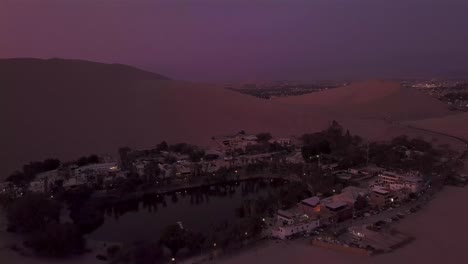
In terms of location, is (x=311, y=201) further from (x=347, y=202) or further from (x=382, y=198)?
(x=382, y=198)

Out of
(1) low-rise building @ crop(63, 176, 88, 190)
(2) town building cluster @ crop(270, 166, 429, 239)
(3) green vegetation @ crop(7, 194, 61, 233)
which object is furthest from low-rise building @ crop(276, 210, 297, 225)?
(1) low-rise building @ crop(63, 176, 88, 190)

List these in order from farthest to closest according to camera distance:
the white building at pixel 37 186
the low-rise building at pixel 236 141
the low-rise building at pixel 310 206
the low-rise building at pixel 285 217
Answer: the low-rise building at pixel 236 141
the white building at pixel 37 186
the low-rise building at pixel 310 206
the low-rise building at pixel 285 217

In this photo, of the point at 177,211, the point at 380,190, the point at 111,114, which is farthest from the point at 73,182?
the point at 380,190

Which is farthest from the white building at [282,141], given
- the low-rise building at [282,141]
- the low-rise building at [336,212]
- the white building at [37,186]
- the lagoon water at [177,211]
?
the white building at [37,186]

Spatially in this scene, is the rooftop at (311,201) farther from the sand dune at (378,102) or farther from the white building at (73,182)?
the sand dune at (378,102)

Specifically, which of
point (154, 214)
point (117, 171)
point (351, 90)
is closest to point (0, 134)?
point (117, 171)

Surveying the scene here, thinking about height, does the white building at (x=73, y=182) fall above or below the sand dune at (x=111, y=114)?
below

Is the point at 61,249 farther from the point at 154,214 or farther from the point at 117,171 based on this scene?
the point at 117,171
